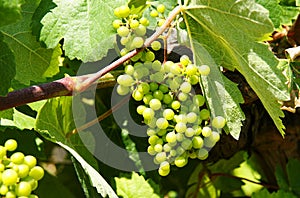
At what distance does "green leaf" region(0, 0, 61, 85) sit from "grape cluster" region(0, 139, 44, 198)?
40 centimetres

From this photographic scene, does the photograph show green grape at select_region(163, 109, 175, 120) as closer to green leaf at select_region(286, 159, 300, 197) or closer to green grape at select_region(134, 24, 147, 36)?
green grape at select_region(134, 24, 147, 36)

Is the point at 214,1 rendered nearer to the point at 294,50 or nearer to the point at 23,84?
the point at 294,50

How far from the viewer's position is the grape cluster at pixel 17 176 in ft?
2.92

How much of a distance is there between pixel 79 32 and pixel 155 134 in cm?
29

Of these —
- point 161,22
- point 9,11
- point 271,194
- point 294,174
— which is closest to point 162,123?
point 161,22

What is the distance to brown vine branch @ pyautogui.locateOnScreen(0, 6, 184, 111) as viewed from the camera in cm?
110

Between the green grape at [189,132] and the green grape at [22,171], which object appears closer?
the green grape at [22,171]

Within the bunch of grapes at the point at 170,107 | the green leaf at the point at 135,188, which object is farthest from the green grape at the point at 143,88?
the green leaf at the point at 135,188

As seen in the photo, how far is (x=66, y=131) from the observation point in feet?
4.57

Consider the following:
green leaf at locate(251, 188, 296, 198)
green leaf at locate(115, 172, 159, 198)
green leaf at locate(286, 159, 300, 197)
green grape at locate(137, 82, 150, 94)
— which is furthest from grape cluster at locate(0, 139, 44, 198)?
green leaf at locate(286, 159, 300, 197)

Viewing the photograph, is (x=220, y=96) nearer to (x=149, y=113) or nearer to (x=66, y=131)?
(x=149, y=113)

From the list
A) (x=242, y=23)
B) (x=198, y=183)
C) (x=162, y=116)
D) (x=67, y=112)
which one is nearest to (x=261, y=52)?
(x=242, y=23)

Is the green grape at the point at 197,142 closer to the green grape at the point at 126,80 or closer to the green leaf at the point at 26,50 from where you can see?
the green grape at the point at 126,80

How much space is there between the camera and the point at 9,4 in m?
0.98
